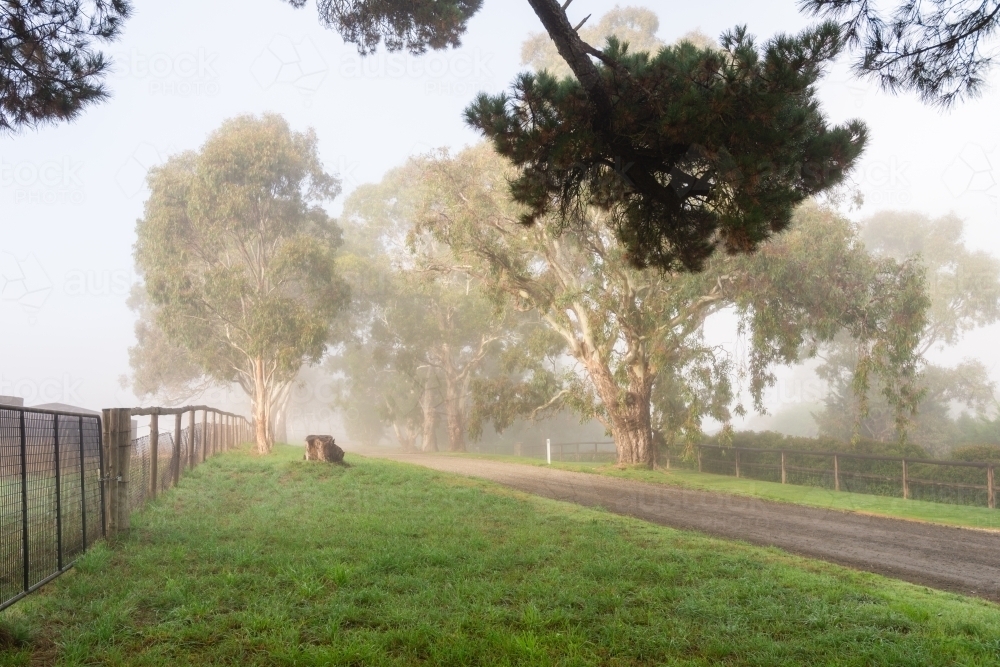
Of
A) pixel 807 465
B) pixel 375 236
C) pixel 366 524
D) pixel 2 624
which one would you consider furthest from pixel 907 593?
pixel 375 236

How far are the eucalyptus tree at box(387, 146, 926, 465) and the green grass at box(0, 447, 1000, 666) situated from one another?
1030cm

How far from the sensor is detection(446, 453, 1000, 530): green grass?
513 inches

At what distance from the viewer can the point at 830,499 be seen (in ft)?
49.7

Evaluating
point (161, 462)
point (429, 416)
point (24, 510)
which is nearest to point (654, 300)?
point (161, 462)

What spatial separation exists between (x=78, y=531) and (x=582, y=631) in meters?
5.36

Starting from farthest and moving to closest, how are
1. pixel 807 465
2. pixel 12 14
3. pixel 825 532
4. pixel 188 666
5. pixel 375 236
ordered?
pixel 375 236, pixel 807 465, pixel 825 532, pixel 12 14, pixel 188 666

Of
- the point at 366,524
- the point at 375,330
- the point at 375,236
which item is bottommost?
the point at 366,524

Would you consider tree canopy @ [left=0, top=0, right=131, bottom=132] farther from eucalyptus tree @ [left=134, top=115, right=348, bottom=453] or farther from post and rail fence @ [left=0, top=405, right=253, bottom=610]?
eucalyptus tree @ [left=134, top=115, right=348, bottom=453]

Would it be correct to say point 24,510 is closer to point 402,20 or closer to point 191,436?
point 402,20

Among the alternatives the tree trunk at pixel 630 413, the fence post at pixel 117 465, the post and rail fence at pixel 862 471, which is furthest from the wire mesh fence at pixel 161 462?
the post and rail fence at pixel 862 471

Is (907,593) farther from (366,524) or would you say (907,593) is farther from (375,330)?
(375,330)

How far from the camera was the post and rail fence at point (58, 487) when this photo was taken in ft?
16.8

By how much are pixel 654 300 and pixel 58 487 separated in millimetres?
16051

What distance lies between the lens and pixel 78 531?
6805mm
